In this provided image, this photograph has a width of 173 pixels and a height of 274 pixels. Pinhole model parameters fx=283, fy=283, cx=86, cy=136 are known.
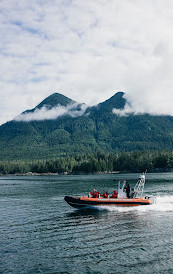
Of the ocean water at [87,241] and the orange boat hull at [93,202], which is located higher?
the orange boat hull at [93,202]

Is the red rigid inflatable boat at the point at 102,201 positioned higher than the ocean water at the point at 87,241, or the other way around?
the red rigid inflatable boat at the point at 102,201

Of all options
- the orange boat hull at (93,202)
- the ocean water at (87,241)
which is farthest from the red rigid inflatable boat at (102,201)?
the ocean water at (87,241)

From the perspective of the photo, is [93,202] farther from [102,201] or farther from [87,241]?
[87,241]

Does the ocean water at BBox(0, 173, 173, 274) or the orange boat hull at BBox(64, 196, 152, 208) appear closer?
the ocean water at BBox(0, 173, 173, 274)

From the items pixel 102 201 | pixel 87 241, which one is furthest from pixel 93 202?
pixel 87 241

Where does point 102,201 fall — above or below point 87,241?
above

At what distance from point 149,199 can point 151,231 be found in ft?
48.3

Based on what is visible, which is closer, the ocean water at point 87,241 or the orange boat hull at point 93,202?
the ocean water at point 87,241

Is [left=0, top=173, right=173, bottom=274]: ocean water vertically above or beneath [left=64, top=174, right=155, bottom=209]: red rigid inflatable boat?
beneath

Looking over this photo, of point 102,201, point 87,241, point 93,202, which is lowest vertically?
point 87,241

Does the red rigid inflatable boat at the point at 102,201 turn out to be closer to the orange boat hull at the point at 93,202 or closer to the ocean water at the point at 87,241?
the orange boat hull at the point at 93,202

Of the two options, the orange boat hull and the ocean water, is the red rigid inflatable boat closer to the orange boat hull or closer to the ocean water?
the orange boat hull

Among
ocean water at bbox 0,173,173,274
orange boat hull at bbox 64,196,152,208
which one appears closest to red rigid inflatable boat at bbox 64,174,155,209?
orange boat hull at bbox 64,196,152,208

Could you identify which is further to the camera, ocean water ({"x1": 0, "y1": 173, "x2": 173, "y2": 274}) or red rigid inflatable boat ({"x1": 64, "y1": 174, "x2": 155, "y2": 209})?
red rigid inflatable boat ({"x1": 64, "y1": 174, "x2": 155, "y2": 209})
